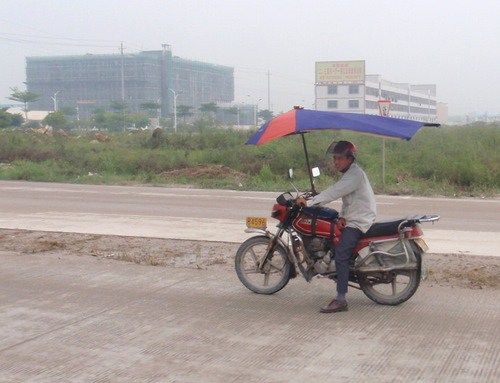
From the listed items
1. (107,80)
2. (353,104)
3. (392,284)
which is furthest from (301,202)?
(107,80)

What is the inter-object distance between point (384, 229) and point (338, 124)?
1.15 metres

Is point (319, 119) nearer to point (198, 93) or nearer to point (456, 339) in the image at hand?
point (456, 339)

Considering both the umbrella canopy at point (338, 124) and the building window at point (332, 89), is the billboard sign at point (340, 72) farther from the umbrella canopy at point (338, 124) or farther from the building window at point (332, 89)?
the umbrella canopy at point (338, 124)

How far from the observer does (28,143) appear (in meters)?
39.0

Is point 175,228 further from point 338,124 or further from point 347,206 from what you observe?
point 338,124

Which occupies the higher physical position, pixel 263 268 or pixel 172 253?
pixel 263 268

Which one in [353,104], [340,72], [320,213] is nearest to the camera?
[320,213]

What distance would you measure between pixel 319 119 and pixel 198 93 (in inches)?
4937

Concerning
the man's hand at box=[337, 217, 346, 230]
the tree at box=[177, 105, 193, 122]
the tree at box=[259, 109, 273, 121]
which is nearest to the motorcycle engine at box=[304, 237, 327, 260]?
the man's hand at box=[337, 217, 346, 230]

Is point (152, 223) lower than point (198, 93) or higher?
lower

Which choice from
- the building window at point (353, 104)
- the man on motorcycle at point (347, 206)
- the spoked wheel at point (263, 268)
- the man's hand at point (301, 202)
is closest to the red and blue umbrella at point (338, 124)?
the man on motorcycle at point (347, 206)

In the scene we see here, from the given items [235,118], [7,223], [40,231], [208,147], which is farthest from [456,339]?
[235,118]

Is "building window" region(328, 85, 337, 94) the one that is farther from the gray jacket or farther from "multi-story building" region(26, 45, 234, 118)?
"multi-story building" region(26, 45, 234, 118)

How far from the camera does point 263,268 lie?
8.13m
